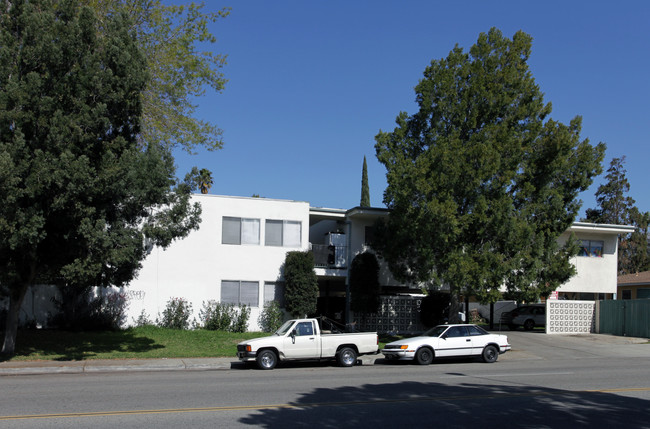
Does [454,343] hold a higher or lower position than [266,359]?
higher

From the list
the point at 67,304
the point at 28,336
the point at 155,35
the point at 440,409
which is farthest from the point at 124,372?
the point at 155,35

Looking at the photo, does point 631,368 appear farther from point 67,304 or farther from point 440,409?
point 67,304

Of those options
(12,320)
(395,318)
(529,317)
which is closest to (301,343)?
(12,320)

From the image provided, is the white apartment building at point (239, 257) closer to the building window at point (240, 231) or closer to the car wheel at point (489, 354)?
the building window at point (240, 231)

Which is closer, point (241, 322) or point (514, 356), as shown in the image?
point (514, 356)

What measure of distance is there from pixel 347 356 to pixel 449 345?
3.31 meters

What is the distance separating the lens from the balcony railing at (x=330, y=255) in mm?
27594

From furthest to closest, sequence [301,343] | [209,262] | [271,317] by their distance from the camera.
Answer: [209,262], [271,317], [301,343]

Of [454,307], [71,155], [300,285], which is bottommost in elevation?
[454,307]

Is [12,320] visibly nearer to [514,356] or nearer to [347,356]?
[347,356]

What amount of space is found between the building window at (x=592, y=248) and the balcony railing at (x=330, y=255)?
13.8m

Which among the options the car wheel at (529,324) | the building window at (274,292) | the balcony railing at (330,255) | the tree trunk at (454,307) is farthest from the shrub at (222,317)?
the car wheel at (529,324)

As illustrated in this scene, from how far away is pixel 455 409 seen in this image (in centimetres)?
996

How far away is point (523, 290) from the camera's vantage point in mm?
22594
